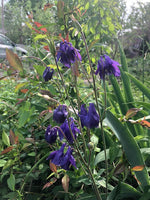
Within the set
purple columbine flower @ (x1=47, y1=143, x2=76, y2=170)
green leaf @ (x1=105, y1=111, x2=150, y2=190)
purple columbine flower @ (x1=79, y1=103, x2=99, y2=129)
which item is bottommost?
green leaf @ (x1=105, y1=111, x2=150, y2=190)

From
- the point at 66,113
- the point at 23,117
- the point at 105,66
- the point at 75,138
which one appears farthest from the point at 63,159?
the point at 23,117

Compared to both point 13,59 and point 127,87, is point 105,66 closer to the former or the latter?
point 13,59

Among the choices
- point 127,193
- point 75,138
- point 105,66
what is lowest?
point 127,193

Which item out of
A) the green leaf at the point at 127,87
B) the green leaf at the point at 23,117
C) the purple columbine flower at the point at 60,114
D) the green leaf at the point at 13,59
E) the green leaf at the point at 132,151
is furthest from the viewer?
the green leaf at the point at 127,87

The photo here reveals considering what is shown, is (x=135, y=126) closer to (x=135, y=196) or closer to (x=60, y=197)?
(x=135, y=196)

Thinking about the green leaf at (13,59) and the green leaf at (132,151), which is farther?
the green leaf at (132,151)

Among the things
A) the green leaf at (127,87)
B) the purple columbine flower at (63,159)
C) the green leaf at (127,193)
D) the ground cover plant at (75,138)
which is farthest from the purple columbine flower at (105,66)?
the green leaf at (127,87)

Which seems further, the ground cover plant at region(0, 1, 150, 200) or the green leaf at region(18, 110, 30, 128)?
the green leaf at region(18, 110, 30, 128)

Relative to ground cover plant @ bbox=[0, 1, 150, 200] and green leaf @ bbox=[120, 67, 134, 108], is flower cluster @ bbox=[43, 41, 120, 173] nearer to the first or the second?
ground cover plant @ bbox=[0, 1, 150, 200]

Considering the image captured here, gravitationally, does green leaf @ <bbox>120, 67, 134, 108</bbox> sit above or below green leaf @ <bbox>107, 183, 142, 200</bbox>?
above

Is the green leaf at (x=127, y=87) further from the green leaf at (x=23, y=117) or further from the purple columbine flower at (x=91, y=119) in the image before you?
the purple columbine flower at (x=91, y=119)

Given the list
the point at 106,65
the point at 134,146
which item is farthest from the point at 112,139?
the point at 106,65

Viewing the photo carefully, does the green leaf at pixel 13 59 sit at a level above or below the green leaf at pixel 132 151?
above

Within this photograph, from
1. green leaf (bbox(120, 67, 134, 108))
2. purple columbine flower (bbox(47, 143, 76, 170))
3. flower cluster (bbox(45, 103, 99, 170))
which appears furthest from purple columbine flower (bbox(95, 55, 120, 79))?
green leaf (bbox(120, 67, 134, 108))
